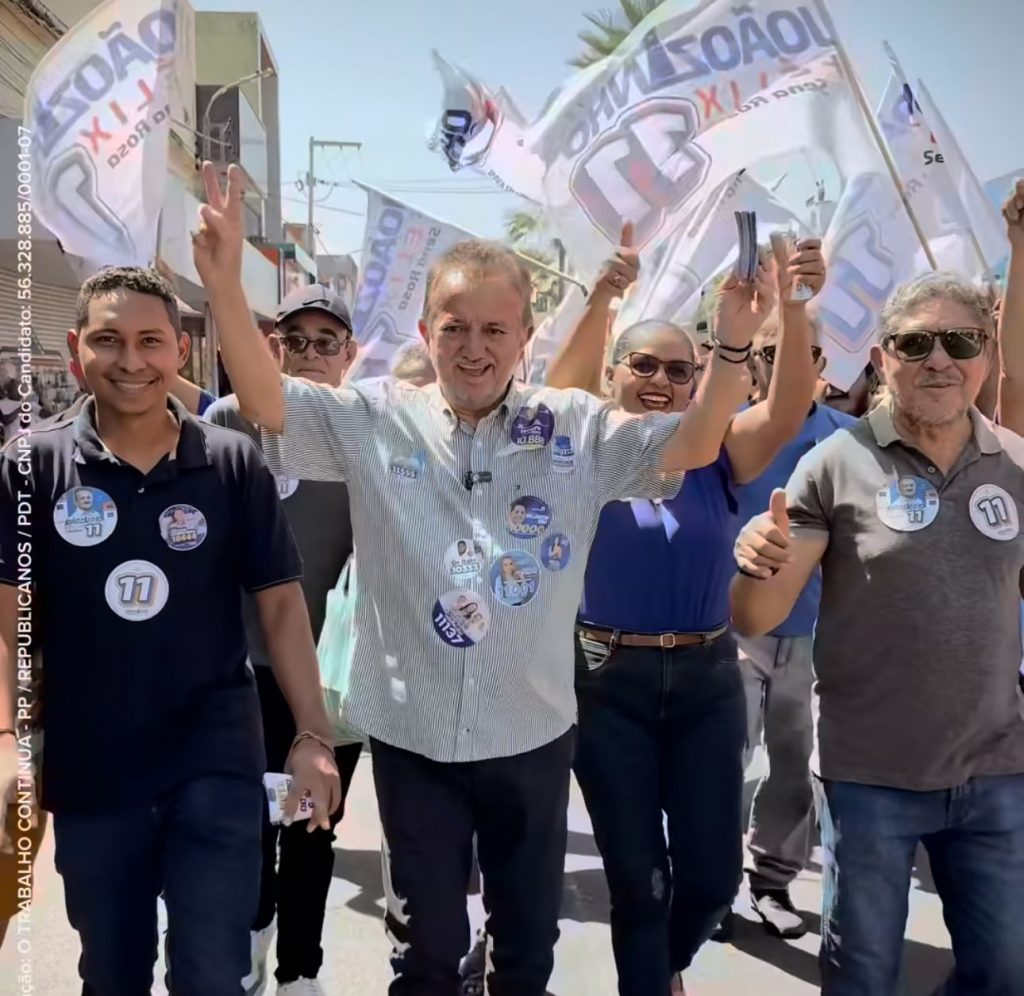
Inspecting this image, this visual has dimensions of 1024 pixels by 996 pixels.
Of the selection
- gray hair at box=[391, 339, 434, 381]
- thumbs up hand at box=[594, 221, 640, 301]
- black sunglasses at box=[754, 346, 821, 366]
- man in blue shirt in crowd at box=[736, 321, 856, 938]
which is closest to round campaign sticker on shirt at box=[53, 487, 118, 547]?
thumbs up hand at box=[594, 221, 640, 301]

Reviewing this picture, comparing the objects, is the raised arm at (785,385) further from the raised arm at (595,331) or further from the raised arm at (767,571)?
the raised arm at (595,331)

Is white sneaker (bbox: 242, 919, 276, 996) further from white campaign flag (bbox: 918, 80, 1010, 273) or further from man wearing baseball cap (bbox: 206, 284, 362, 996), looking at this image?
white campaign flag (bbox: 918, 80, 1010, 273)

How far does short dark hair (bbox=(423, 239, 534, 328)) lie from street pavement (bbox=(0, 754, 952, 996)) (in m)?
2.19

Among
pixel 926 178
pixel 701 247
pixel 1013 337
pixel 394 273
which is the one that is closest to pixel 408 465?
pixel 1013 337

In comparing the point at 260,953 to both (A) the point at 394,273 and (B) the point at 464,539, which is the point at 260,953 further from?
(A) the point at 394,273

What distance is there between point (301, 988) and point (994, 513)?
238cm

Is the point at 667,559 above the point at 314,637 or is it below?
above

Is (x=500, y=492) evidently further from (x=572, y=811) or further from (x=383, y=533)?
(x=572, y=811)

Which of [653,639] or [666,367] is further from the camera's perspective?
[666,367]

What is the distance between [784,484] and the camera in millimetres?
3779

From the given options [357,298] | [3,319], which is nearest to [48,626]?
[357,298]

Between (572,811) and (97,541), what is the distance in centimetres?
321

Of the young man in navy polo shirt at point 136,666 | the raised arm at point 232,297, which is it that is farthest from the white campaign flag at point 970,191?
the young man in navy polo shirt at point 136,666

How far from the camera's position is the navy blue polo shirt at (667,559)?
273 centimetres
